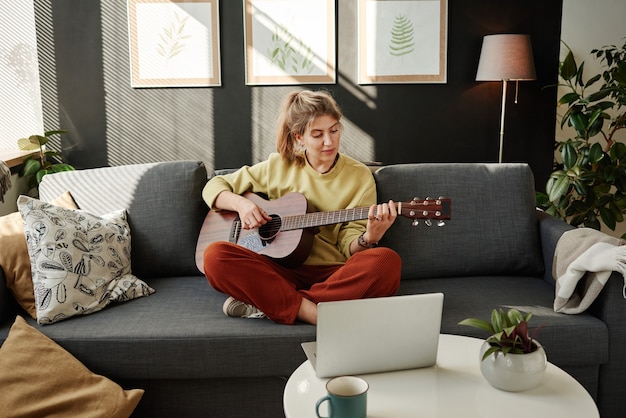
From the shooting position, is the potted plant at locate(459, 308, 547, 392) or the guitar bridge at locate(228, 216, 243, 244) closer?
the potted plant at locate(459, 308, 547, 392)

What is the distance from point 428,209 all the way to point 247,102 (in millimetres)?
2092

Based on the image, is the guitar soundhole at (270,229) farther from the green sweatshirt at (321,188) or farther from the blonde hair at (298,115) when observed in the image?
the blonde hair at (298,115)

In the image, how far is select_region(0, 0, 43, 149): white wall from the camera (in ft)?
12.0

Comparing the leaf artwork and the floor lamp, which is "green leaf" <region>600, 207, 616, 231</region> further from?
the leaf artwork

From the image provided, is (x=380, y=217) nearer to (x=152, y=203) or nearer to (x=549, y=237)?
(x=549, y=237)

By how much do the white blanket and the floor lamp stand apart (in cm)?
167

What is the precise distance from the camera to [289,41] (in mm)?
3775

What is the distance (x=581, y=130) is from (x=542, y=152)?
0.58 metres

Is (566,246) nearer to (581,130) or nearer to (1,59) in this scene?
(581,130)

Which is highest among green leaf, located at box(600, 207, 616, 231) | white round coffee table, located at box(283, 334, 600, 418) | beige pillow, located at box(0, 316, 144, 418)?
white round coffee table, located at box(283, 334, 600, 418)

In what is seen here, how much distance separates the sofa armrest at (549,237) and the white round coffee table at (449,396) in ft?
3.24

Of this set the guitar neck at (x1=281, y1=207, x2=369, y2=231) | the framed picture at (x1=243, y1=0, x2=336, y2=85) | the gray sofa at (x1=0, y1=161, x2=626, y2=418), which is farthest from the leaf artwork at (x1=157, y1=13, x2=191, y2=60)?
the guitar neck at (x1=281, y1=207, x2=369, y2=231)

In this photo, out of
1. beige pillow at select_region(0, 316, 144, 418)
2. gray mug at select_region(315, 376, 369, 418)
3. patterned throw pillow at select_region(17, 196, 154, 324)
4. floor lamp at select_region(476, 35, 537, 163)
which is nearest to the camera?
gray mug at select_region(315, 376, 369, 418)

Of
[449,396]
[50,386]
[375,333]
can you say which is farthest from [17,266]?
[449,396]
